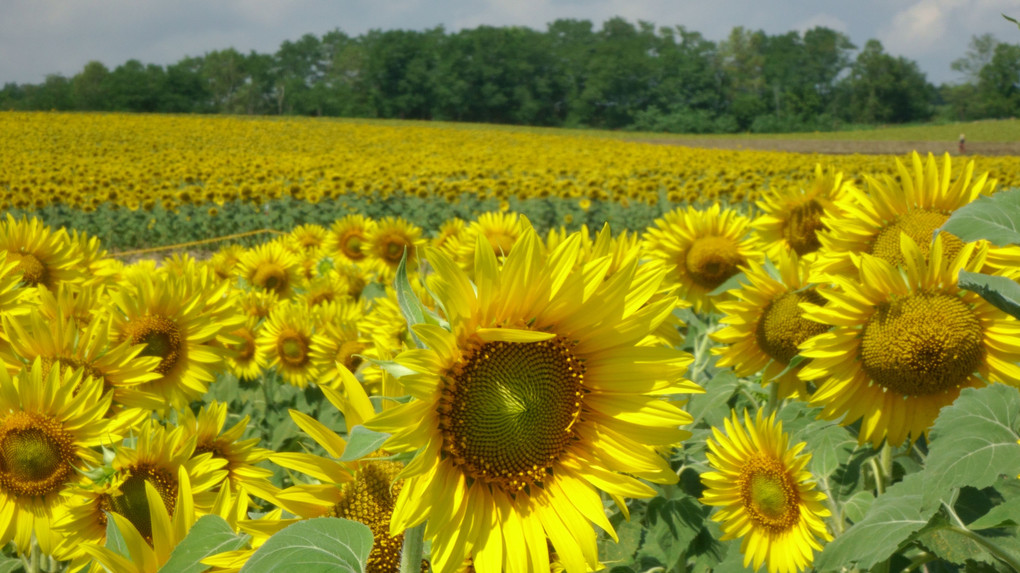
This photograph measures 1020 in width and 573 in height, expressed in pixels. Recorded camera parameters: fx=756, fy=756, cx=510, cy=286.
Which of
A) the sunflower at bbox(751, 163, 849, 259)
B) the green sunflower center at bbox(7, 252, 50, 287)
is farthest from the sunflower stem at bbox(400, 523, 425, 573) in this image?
the green sunflower center at bbox(7, 252, 50, 287)

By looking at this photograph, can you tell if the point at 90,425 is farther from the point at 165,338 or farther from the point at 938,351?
the point at 938,351

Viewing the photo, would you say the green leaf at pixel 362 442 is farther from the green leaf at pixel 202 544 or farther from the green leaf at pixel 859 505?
the green leaf at pixel 859 505

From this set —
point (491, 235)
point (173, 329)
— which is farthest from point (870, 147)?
point (173, 329)

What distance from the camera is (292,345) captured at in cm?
341

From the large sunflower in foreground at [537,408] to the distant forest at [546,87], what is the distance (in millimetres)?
64703

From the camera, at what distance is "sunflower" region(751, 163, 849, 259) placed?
8.30 ft

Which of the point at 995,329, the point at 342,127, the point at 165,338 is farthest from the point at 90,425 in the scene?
the point at 342,127

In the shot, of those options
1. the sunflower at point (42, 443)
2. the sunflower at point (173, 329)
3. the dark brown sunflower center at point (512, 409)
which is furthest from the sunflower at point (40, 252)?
the dark brown sunflower center at point (512, 409)

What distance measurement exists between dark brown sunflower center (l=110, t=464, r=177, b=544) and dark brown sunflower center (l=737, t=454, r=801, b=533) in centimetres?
135

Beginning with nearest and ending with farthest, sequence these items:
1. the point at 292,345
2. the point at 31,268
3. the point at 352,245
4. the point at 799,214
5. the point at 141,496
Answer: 1. the point at 141,496
2. the point at 31,268
3. the point at 799,214
4. the point at 292,345
5. the point at 352,245

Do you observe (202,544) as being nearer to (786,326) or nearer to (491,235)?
(786,326)

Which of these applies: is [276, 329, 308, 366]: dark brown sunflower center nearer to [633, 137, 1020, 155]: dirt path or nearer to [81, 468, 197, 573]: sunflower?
[81, 468, 197, 573]: sunflower

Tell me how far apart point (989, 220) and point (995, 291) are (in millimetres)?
132

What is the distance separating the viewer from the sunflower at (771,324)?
2.12m
